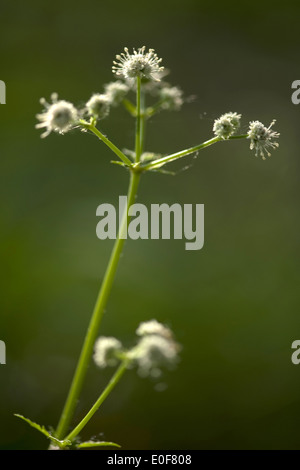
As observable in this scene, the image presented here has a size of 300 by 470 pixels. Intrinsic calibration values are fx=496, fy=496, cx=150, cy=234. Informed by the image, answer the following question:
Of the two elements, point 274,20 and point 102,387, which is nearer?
point 102,387

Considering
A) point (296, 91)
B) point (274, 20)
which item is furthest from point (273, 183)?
point (274, 20)

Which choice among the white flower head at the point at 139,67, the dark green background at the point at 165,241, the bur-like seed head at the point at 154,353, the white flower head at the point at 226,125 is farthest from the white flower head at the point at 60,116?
the dark green background at the point at 165,241

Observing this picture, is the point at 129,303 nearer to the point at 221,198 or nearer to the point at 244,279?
the point at 244,279

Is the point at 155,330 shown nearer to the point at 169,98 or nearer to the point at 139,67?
the point at 139,67

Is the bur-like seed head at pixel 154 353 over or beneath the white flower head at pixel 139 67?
beneath

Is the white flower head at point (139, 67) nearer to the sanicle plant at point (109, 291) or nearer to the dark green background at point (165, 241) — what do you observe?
the sanicle plant at point (109, 291)

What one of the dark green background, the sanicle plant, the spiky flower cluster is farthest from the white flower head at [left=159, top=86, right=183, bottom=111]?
the dark green background
